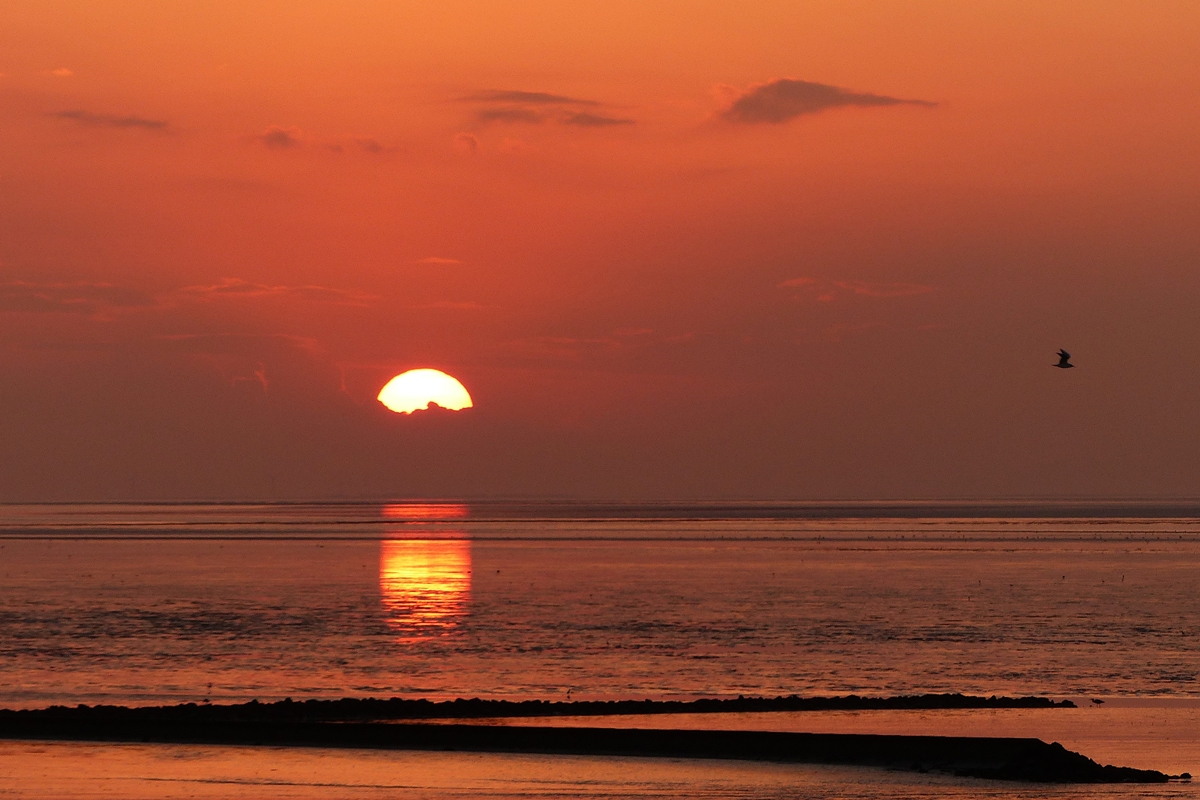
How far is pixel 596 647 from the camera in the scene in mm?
46594

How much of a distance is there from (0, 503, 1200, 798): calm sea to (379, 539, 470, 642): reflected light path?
0.30m

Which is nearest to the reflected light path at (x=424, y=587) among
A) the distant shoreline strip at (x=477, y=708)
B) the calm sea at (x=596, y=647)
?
the calm sea at (x=596, y=647)

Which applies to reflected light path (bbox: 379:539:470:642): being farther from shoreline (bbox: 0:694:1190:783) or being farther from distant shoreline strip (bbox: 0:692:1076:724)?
shoreline (bbox: 0:694:1190:783)

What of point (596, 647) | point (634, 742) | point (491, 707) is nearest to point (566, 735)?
point (634, 742)

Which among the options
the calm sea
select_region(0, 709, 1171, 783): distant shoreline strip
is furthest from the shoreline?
the calm sea

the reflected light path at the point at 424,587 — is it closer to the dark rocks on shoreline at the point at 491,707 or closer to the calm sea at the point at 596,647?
the calm sea at the point at 596,647

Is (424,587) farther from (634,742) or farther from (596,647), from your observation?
(634,742)

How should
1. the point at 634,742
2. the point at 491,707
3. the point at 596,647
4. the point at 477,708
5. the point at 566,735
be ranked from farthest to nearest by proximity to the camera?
the point at 596,647, the point at 491,707, the point at 477,708, the point at 566,735, the point at 634,742

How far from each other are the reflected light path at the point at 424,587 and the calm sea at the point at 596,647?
1.00 ft

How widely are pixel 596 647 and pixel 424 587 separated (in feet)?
108

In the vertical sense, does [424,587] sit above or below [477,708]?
above

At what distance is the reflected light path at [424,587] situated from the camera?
55938 millimetres

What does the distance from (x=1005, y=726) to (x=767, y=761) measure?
6.61m

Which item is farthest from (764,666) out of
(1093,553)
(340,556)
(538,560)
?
(1093,553)
